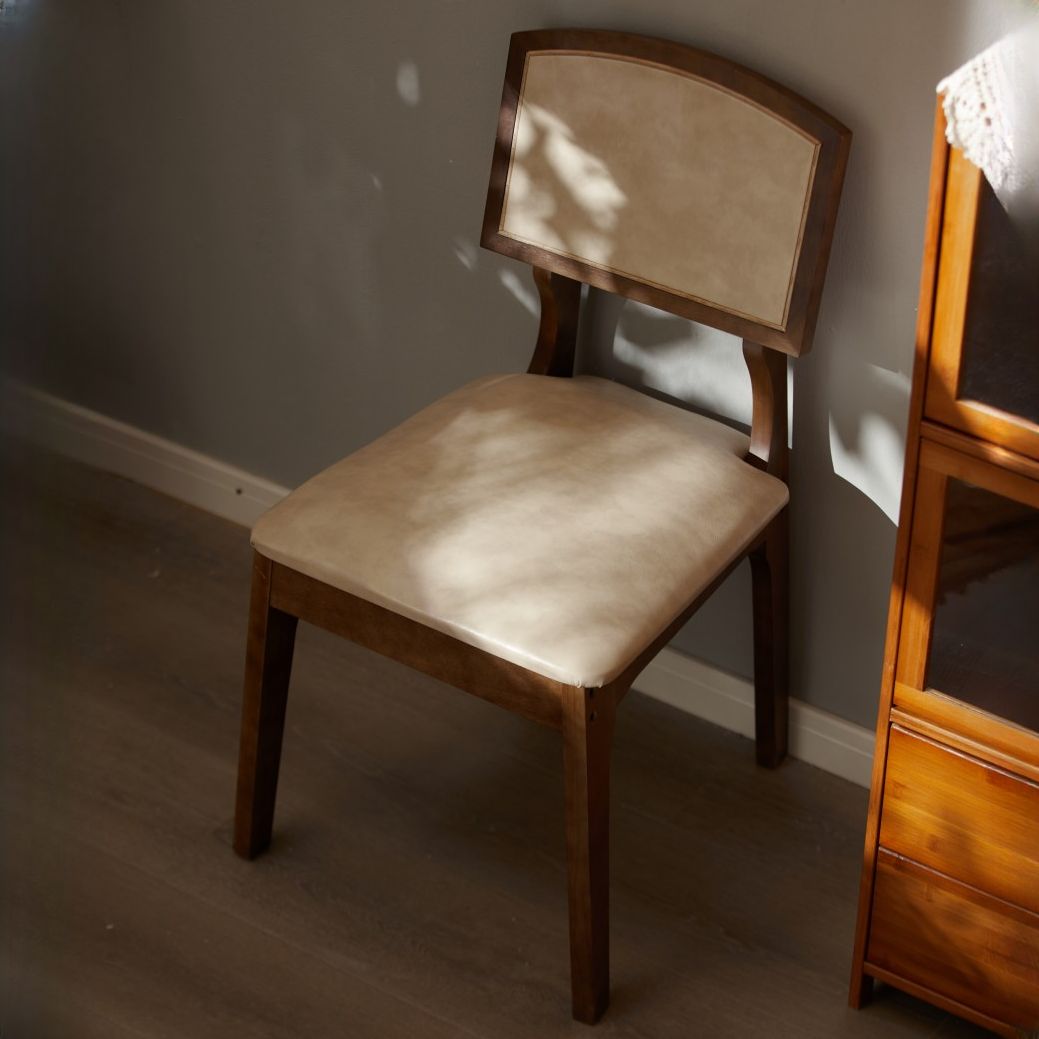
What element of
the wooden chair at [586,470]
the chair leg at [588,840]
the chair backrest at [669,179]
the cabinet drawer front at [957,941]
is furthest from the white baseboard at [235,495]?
the chair backrest at [669,179]

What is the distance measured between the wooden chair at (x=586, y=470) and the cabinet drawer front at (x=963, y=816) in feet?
1.02

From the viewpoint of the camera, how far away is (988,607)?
1.54m

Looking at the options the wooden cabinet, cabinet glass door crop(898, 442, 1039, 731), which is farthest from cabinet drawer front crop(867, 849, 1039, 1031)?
cabinet glass door crop(898, 442, 1039, 731)

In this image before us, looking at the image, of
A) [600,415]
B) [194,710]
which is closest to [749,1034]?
[600,415]

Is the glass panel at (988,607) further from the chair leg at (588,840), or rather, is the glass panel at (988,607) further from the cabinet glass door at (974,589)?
the chair leg at (588,840)

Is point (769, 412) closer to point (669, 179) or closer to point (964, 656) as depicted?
point (669, 179)

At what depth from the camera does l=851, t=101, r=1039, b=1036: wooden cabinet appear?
55.2 inches

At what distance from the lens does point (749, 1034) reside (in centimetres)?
187

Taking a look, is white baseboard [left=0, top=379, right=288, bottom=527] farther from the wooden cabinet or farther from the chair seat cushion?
the wooden cabinet

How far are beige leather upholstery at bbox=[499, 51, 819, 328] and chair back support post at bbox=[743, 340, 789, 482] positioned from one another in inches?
2.8

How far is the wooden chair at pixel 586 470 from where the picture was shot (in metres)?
1.71

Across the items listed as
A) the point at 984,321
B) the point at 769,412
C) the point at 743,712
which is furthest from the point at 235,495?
the point at 984,321

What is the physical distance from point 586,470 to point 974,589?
514 millimetres

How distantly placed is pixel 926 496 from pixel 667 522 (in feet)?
1.16
